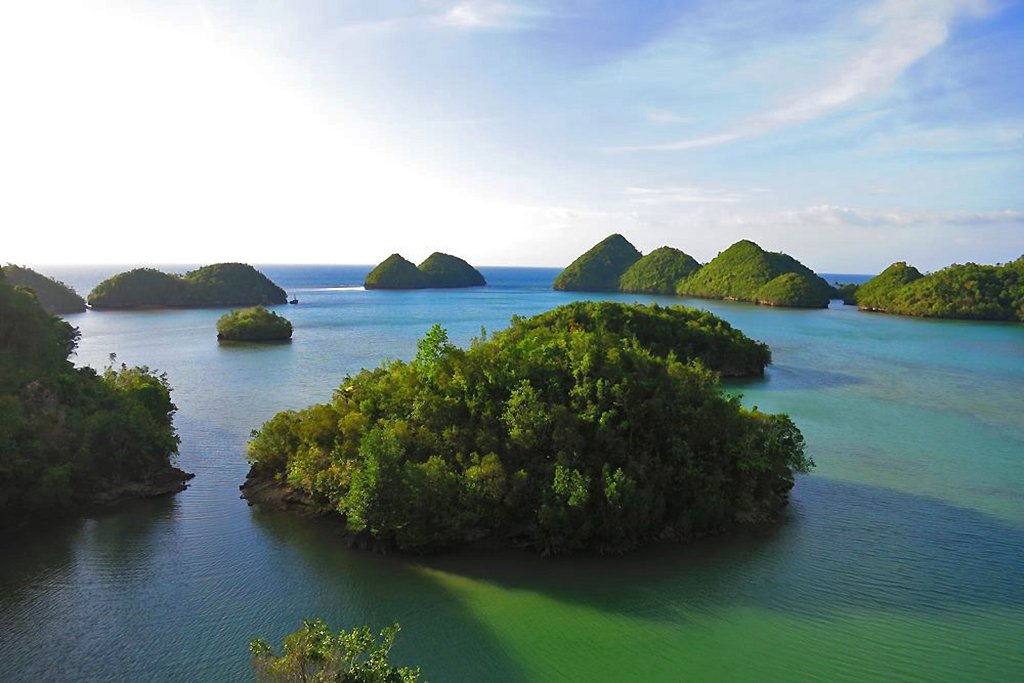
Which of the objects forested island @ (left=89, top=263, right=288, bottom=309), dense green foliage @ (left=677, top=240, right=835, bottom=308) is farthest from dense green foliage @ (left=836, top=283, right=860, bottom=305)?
forested island @ (left=89, top=263, right=288, bottom=309)

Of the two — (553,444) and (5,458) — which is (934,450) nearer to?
(553,444)

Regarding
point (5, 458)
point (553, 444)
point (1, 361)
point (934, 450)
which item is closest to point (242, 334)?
point (1, 361)

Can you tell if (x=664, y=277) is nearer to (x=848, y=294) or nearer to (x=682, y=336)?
(x=848, y=294)

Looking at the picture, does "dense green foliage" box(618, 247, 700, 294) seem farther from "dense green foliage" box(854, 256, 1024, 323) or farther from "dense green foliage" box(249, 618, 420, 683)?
"dense green foliage" box(249, 618, 420, 683)

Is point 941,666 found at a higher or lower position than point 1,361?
lower

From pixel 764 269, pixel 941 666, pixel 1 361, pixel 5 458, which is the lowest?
pixel 941 666
